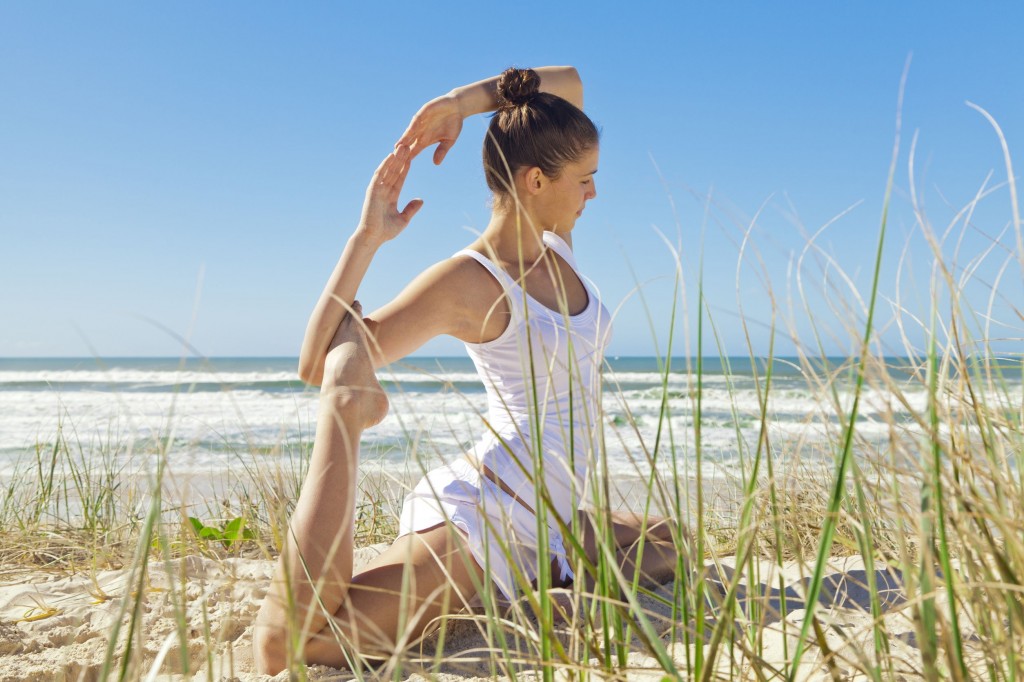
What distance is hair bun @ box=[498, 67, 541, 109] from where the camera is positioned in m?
2.42

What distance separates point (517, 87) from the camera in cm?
243

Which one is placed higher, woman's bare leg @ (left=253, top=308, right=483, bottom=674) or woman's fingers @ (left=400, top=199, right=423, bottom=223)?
woman's fingers @ (left=400, top=199, right=423, bottom=223)

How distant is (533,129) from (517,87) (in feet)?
0.67

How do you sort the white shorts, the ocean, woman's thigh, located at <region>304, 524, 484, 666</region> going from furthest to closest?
the white shorts → woman's thigh, located at <region>304, 524, 484, 666</region> → the ocean

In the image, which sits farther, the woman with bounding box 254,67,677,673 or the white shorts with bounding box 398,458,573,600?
the white shorts with bounding box 398,458,573,600

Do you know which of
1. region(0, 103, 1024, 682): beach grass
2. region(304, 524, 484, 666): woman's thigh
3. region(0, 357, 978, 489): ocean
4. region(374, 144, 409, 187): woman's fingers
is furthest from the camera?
region(374, 144, 409, 187): woman's fingers

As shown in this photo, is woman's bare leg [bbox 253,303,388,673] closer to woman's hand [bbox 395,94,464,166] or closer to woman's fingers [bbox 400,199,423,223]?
woman's fingers [bbox 400,199,423,223]

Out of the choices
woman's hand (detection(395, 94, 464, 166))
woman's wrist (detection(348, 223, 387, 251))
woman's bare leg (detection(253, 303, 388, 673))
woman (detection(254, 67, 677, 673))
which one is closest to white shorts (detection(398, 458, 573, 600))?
woman (detection(254, 67, 677, 673))

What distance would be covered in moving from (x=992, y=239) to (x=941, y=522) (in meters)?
0.71

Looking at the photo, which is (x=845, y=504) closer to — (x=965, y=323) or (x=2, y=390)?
(x=965, y=323)

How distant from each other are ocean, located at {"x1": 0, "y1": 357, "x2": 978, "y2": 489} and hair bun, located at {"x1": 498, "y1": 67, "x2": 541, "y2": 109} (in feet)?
3.11

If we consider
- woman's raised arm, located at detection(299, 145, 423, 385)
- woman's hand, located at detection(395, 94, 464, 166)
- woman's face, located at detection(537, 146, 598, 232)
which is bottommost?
woman's raised arm, located at detection(299, 145, 423, 385)

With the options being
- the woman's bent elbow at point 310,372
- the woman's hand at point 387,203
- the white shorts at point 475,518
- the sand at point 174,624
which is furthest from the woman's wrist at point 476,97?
the sand at point 174,624

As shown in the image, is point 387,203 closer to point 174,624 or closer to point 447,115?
point 447,115
